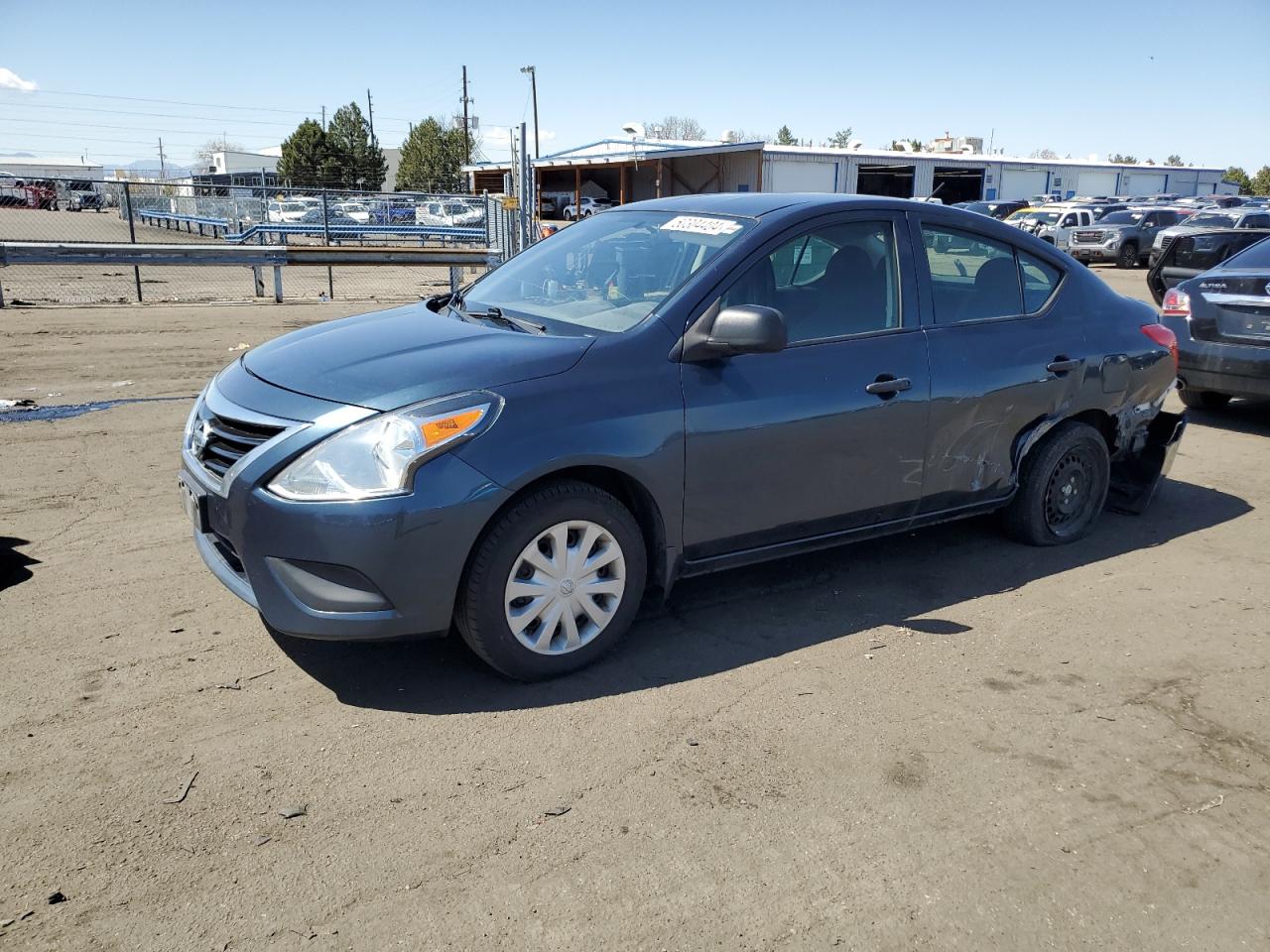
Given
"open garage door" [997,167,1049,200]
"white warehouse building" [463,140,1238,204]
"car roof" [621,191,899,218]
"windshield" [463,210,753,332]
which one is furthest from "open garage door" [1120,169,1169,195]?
"windshield" [463,210,753,332]

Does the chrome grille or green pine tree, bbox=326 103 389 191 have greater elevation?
green pine tree, bbox=326 103 389 191

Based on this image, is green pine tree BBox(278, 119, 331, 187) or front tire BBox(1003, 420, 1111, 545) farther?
green pine tree BBox(278, 119, 331, 187)

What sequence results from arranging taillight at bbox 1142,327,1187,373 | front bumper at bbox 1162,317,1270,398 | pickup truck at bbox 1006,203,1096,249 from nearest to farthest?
taillight at bbox 1142,327,1187,373 < front bumper at bbox 1162,317,1270,398 < pickup truck at bbox 1006,203,1096,249

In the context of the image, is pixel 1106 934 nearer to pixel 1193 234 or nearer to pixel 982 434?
pixel 982 434

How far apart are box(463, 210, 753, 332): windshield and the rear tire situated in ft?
22.1

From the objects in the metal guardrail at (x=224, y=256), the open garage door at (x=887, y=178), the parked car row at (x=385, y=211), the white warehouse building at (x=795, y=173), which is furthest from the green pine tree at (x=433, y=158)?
the metal guardrail at (x=224, y=256)

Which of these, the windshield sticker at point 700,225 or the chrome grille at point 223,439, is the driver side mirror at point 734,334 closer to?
the windshield sticker at point 700,225

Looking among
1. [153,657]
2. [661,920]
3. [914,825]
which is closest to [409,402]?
[153,657]

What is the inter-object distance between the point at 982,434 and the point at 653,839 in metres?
2.83

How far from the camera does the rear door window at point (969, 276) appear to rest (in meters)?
4.80

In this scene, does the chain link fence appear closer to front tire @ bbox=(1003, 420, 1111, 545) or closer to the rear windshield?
the rear windshield

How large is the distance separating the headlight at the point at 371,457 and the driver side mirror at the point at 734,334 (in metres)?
1.02

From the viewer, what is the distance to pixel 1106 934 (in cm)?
260

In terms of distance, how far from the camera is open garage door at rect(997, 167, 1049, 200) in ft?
195
